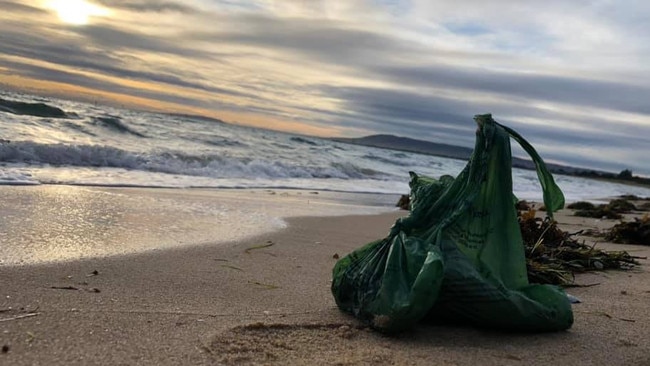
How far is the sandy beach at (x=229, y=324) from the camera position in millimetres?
2217

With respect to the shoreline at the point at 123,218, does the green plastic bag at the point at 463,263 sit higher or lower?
higher

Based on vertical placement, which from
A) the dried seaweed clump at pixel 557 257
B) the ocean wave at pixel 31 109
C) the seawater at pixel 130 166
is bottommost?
the seawater at pixel 130 166

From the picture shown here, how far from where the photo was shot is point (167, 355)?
7.13 ft

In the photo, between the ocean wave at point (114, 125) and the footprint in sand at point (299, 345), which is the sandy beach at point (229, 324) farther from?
the ocean wave at point (114, 125)

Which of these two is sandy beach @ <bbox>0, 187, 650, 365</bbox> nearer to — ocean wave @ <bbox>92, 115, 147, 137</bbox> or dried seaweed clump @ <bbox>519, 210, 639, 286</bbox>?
dried seaweed clump @ <bbox>519, 210, 639, 286</bbox>

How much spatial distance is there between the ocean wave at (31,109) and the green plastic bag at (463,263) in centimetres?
1990

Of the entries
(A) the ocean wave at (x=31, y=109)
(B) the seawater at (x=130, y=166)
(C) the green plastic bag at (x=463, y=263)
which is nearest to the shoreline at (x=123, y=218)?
(B) the seawater at (x=130, y=166)

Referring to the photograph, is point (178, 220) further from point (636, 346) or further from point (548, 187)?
point (636, 346)

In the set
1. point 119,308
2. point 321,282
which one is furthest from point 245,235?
point 119,308

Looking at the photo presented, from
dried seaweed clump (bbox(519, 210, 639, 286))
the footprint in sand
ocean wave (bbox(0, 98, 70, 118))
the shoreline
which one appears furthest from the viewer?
ocean wave (bbox(0, 98, 70, 118))

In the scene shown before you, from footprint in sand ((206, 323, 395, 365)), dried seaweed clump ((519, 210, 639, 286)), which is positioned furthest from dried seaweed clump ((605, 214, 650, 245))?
footprint in sand ((206, 323, 395, 365))

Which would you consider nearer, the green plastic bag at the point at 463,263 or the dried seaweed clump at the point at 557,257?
the green plastic bag at the point at 463,263

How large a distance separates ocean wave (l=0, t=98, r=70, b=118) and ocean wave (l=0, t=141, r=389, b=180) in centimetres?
847

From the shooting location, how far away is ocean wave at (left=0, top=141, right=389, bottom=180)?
414 inches
